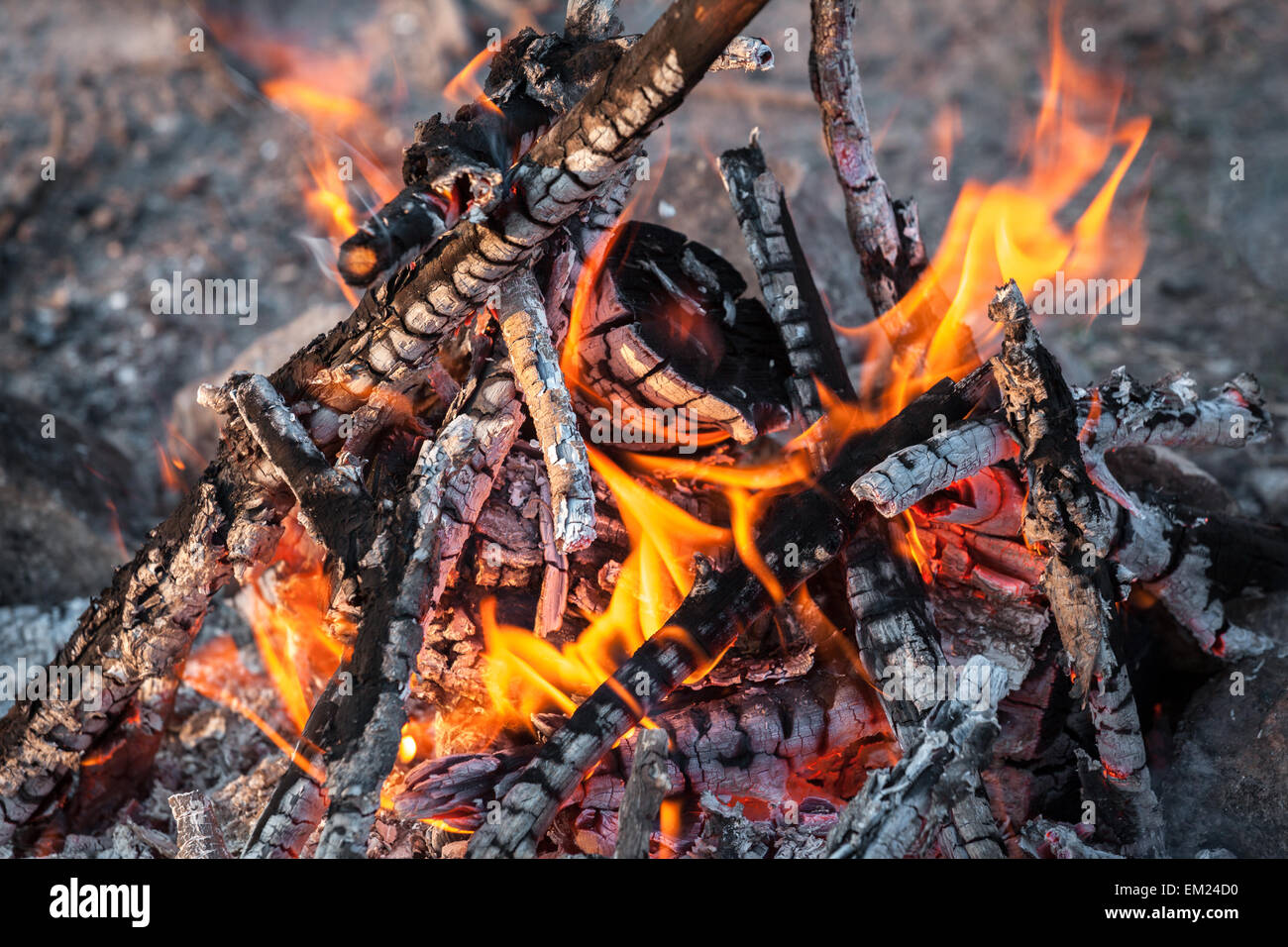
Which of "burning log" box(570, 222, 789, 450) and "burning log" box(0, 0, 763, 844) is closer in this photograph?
"burning log" box(0, 0, 763, 844)

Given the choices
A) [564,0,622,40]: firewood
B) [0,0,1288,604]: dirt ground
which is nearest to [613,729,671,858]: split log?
[564,0,622,40]: firewood

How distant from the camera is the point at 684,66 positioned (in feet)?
7.50

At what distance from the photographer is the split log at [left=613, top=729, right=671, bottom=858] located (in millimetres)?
2455

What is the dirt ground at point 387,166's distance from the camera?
554 cm

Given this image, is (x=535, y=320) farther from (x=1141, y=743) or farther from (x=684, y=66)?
(x=1141, y=743)

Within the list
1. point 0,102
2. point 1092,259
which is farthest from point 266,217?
point 1092,259

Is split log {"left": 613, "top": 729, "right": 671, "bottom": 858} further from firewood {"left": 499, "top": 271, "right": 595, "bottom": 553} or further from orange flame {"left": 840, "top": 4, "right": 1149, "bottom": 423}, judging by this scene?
orange flame {"left": 840, "top": 4, "right": 1149, "bottom": 423}

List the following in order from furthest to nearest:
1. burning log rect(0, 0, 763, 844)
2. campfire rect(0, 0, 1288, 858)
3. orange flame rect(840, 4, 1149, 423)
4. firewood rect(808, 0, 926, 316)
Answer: orange flame rect(840, 4, 1149, 423), firewood rect(808, 0, 926, 316), campfire rect(0, 0, 1288, 858), burning log rect(0, 0, 763, 844)

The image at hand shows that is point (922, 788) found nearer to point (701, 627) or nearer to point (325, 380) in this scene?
point (701, 627)

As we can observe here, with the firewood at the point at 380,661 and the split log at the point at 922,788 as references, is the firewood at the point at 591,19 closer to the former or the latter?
the firewood at the point at 380,661

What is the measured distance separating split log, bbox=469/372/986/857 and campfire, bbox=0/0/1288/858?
13 millimetres

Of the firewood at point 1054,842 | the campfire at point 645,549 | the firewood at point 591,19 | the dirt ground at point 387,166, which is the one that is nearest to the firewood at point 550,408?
the campfire at point 645,549

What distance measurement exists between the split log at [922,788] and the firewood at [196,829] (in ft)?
5.71
